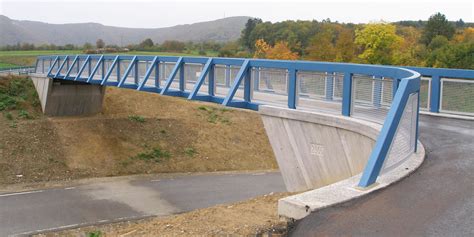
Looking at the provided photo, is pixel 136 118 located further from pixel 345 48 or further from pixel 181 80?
pixel 345 48

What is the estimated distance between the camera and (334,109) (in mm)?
11867

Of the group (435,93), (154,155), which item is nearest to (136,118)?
(154,155)

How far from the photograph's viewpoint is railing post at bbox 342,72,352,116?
11.2 meters

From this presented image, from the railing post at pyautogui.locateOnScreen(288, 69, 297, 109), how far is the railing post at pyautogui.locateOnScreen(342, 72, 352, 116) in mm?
1689

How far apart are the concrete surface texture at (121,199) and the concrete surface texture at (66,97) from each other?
10635 millimetres

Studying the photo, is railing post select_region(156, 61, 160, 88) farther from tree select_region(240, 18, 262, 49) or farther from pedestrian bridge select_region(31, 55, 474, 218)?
tree select_region(240, 18, 262, 49)

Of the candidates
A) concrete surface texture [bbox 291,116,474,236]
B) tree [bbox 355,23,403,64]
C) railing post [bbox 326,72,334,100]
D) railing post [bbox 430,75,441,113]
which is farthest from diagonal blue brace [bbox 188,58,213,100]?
tree [bbox 355,23,403,64]

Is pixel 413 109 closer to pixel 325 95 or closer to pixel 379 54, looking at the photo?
pixel 325 95

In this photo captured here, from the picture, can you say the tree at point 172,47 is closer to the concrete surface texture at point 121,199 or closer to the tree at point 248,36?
the tree at point 248,36

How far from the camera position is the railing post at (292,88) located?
12758 mm

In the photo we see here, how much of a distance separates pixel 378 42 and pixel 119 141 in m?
37.6

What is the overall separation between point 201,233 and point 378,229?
8.17 ft

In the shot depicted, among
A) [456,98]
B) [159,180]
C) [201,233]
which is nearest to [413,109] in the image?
[201,233]

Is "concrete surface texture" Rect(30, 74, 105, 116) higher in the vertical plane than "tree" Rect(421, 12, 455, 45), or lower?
lower
